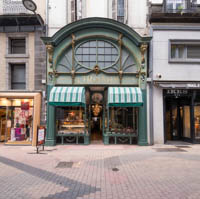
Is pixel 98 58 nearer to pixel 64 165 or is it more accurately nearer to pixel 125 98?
pixel 125 98

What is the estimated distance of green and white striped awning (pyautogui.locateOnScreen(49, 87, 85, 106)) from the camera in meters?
10.7

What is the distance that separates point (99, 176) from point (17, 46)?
36.8 feet

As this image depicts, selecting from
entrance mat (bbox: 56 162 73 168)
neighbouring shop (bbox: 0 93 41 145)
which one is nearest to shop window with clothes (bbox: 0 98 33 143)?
neighbouring shop (bbox: 0 93 41 145)

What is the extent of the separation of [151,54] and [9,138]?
1177 centimetres

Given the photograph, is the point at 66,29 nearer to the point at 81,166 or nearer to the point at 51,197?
the point at 81,166

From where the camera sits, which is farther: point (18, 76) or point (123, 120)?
point (18, 76)

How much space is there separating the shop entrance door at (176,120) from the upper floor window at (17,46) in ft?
39.0

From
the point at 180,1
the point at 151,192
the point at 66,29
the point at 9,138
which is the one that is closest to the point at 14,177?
the point at 151,192

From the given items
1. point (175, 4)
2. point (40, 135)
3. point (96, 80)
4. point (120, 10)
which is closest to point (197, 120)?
point (96, 80)

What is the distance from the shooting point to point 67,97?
10773 mm

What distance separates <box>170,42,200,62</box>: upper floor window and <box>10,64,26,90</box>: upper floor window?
35.8ft

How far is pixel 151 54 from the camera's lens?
462 inches

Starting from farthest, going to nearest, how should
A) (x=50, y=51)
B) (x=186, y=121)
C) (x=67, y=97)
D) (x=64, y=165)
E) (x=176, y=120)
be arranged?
(x=176, y=120)
(x=186, y=121)
(x=50, y=51)
(x=67, y=97)
(x=64, y=165)

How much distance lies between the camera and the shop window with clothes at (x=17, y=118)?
11984 mm
